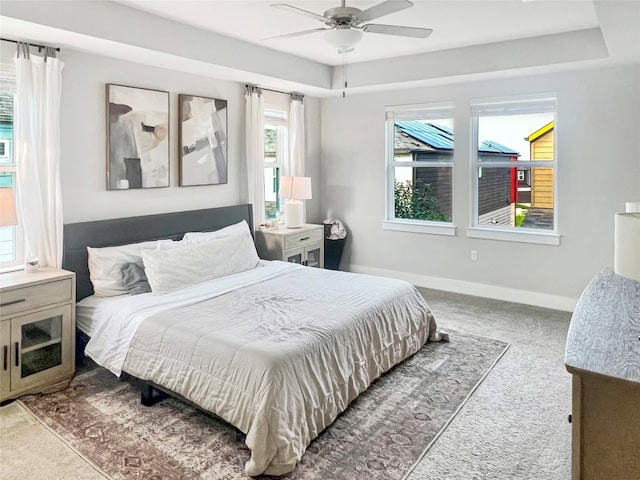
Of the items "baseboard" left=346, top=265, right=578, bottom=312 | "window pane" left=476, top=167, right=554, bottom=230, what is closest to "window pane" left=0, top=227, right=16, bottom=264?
"baseboard" left=346, top=265, right=578, bottom=312

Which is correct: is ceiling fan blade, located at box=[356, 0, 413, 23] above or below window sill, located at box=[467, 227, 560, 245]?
above

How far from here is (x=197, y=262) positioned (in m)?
3.83

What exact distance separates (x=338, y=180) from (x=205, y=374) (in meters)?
4.16

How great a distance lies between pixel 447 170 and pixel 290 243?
2.07 m

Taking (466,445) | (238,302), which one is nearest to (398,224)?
(238,302)

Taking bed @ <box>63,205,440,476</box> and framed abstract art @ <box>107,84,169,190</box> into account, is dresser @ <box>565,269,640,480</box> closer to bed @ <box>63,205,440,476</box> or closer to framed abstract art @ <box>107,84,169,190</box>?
bed @ <box>63,205,440,476</box>

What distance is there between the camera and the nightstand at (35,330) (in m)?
2.92

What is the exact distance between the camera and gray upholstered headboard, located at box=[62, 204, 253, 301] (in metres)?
3.63

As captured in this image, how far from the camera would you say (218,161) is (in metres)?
4.94

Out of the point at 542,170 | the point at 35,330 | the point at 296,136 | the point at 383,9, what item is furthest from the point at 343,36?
the point at 542,170

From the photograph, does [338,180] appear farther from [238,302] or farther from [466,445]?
[466,445]

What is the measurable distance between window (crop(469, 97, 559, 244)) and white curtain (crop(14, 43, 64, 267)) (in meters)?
4.09

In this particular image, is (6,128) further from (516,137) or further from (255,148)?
(516,137)

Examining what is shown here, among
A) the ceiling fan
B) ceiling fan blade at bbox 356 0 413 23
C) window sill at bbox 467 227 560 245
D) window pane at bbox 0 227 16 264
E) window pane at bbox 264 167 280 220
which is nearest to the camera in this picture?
ceiling fan blade at bbox 356 0 413 23
